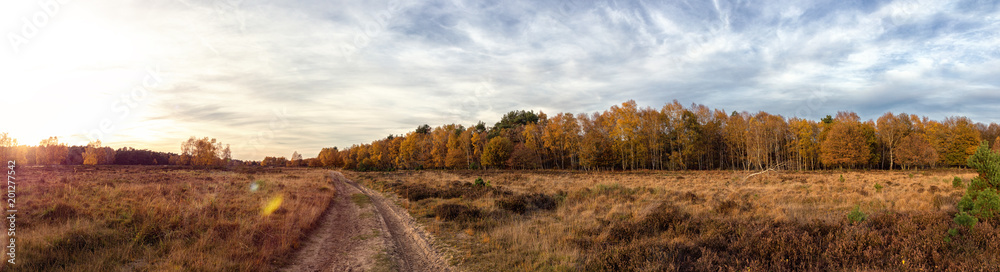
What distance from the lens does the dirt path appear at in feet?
29.4

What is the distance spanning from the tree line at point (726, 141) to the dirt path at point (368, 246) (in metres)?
53.0

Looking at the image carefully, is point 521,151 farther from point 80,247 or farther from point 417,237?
point 80,247

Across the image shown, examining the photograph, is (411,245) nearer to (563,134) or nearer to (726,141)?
(563,134)

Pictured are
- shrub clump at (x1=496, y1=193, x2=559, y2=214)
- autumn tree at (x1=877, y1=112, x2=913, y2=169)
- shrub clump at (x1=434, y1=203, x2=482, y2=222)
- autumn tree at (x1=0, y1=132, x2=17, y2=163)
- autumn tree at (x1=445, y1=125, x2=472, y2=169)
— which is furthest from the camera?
autumn tree at (x1=445, y1=125, x2=472, y2=169)

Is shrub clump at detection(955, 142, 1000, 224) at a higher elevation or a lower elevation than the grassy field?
higher

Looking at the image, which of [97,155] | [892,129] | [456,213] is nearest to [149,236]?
[456,213]

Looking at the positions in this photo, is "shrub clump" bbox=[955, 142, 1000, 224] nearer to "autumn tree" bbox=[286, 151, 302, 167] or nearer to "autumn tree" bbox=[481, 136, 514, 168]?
"autumn tree" bbox=[481, 136, 514, 168]

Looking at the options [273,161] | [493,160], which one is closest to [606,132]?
[493,160]

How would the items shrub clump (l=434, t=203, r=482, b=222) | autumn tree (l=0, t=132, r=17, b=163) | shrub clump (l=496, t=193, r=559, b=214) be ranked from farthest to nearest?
autumn tree (l=0, t=132, r=17, b=163) → shrub clump (l=496, t=193, r=559, b=214) → shrub clump (l=434, t=203, r=482, b=222)

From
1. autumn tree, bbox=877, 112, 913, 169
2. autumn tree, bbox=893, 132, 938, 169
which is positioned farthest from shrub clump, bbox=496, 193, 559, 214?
autumn tree, bbox=877, 112, 913, 169

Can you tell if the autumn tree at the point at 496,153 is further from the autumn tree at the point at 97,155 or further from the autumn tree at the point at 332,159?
the autumn tree at the point at 97,155

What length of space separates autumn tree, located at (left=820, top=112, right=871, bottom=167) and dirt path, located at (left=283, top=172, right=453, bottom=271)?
254 ft

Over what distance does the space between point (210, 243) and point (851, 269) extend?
14469 millimetres

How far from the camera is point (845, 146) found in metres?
61.7
